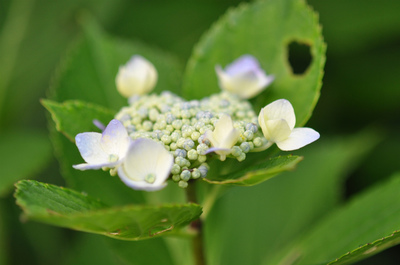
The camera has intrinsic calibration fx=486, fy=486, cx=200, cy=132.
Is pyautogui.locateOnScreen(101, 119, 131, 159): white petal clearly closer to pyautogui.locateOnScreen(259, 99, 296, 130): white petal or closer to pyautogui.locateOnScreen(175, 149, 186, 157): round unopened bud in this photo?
pyautogui.locateOnScreen(175, 149, 186, 157): round unopened bud

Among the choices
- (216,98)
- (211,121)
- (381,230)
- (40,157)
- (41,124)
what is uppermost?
(41,124)

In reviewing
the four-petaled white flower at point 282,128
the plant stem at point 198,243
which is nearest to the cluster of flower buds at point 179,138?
the four-petaled white flower at point 282,128

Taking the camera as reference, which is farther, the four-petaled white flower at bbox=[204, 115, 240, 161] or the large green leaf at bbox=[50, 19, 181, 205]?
the large green leaf at bbox=[50, 19, 181, 205]

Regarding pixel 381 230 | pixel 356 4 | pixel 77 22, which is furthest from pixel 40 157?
pixel 356 4

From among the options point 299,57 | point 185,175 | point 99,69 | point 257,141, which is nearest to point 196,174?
point 185,175

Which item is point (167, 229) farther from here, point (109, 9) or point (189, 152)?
point (109, 9)

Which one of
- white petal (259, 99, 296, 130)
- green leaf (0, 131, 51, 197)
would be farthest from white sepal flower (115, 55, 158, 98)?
green leaf (0, 131, 51, 197)

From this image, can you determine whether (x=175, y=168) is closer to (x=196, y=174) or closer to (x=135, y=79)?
(x=196, y=174)
